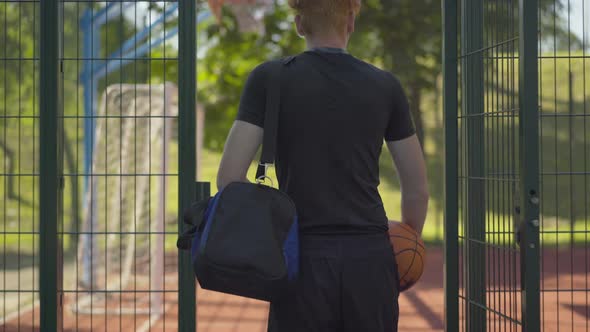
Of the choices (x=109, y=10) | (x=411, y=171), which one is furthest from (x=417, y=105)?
(x=411, y=171)

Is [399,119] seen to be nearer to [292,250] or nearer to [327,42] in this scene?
[327,42]

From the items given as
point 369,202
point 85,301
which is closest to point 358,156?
point 369,202

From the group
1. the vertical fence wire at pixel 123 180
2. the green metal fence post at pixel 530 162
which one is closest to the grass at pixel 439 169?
the vertical fence wire at pixel 123 180

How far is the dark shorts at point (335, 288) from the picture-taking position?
2262mm

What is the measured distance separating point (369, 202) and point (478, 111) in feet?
6.73

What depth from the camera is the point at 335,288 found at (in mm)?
2266

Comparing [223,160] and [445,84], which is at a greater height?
[445,84]

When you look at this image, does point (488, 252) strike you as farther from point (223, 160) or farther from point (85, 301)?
point (85, 301)

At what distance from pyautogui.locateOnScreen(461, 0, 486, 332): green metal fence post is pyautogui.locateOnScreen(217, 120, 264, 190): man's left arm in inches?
84.3

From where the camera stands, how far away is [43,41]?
442cm

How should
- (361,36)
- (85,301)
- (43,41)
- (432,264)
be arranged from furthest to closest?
(361,36), (432,264), (85,301), (43,41)

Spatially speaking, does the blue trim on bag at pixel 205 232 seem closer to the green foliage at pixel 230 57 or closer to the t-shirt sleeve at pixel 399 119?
the t-shirt sleeve at pixel 399 119

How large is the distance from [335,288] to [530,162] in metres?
1.54

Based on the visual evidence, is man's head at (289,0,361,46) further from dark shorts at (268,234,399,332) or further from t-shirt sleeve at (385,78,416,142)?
dark shorts at (268,234,399,332)
